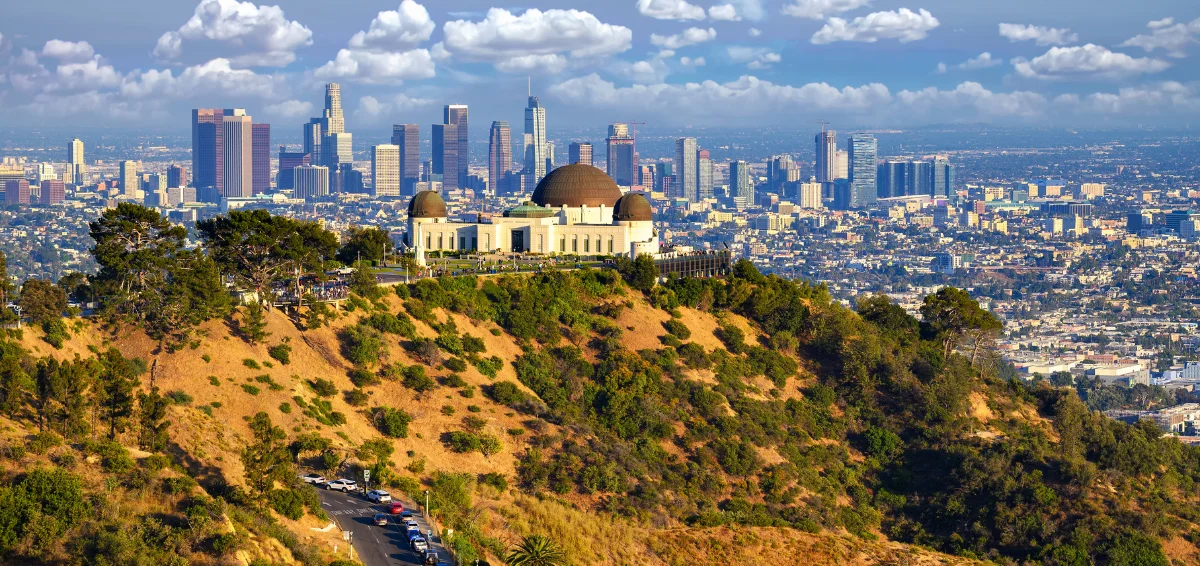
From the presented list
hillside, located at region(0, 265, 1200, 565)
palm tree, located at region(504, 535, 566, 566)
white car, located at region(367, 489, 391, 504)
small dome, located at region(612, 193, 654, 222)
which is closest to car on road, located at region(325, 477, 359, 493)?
white car, located at region(367, 489, 391, 504)

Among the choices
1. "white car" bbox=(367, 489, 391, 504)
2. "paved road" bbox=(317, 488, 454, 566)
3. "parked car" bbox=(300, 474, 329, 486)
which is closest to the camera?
"paved road" bbox=(317, 488, 454, 566)

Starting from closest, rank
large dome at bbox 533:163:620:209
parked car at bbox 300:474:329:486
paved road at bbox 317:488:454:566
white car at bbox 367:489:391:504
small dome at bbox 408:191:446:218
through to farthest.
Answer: paved road at bbox 317:488:454:566 < white car at bbox 367:489:391:504 < parked car at bbox 300:474:329:486 < small dome at bbox 408:191:446:218 < large dome at bbox 533:163:620:209

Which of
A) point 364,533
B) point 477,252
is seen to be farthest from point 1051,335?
point 364,533

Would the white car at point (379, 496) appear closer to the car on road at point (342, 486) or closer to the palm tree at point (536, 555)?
the car on road at point (342, 486)

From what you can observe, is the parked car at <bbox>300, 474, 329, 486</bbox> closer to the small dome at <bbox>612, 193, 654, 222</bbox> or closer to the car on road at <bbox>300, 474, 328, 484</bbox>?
the car on road at <bbox>300, 474, 328, 484</bbox>

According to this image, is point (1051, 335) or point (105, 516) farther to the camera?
point (1051, 335)

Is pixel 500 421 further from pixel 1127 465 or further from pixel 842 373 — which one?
pixel 1127 465

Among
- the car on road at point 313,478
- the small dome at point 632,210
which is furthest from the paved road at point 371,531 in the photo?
the small dome at point 632,210
